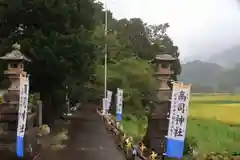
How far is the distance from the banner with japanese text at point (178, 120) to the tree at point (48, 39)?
9292 millimetres

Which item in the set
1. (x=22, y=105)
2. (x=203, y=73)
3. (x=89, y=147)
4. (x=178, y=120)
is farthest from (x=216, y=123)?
(x=22, y=105)

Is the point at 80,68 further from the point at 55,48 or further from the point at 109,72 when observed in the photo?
the point at 109,72

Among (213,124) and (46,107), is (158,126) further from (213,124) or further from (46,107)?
(213,124)

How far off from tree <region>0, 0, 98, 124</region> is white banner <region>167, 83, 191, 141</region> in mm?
9273

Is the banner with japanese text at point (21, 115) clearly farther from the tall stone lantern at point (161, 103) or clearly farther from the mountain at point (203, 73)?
the mountain at point (203, 73)

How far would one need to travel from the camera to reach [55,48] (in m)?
20.0

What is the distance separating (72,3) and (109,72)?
15.3 meters

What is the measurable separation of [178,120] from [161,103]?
200cm

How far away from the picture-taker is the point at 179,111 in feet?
38.1

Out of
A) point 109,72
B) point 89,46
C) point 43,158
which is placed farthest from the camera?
point 109,72

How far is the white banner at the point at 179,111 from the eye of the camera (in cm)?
1152

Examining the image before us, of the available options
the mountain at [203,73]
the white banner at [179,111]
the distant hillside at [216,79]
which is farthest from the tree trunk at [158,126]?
the distant hillside at [216,79]

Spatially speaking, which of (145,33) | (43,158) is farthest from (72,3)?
(145,33)

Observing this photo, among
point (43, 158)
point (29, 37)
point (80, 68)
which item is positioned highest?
point (29, 37)
